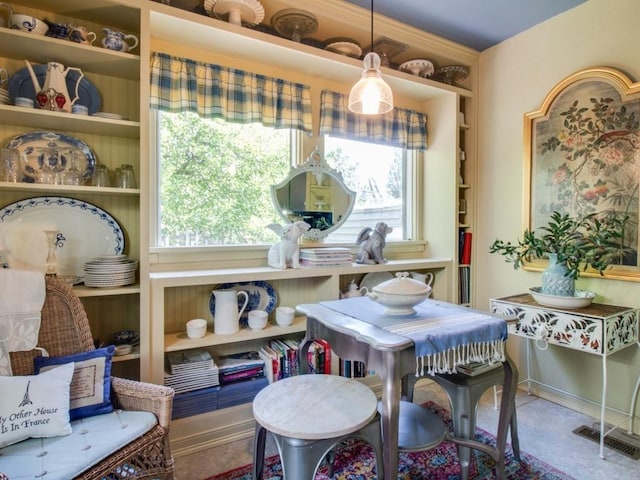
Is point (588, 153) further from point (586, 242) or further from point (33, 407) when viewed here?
point (33, 407)

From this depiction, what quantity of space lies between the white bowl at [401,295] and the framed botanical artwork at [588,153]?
149 centimetres

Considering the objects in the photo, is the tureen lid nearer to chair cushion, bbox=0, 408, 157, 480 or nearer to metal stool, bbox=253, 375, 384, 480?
metal stool, bbox=253, 375, 384, 480

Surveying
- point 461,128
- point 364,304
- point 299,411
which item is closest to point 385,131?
point 461,128

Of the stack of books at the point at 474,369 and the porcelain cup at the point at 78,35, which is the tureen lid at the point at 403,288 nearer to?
the stack of books at the point at 474,369

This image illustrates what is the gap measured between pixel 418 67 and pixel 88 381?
2.85 metres

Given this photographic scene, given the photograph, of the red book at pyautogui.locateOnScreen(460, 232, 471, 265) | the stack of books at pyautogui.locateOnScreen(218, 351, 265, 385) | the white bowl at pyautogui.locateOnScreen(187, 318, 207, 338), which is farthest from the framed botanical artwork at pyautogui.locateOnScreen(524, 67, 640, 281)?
the white bowl at pyautogui.locateOnScreen(187, 318, 207, 338)

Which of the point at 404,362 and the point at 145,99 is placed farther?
the point at 145,99

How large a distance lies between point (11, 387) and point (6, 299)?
38cm

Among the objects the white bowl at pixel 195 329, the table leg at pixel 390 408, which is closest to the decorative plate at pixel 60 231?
the white bowl at pixel 195 329

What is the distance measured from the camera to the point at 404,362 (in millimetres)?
1382

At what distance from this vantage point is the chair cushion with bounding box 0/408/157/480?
1.15 m

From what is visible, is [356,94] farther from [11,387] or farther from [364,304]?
[11,387]

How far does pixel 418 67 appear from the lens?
111 inches

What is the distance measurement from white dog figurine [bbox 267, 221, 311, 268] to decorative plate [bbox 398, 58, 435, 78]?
59.2 inches
